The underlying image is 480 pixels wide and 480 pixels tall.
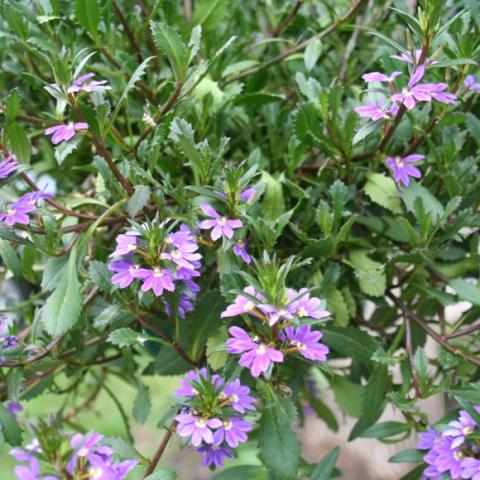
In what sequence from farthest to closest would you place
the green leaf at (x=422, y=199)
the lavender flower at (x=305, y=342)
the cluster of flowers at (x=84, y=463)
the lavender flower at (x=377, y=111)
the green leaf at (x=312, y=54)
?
the green leaf at (x=312, y=54) → the green leaf at (x=422, y=199) → the lavender flower at (x=377, y=111) → the lavender flower at (x=305, y=342) → the cluster of flowers at (x=84, y=463)

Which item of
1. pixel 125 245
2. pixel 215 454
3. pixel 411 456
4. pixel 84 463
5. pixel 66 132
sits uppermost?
pixel 66 132

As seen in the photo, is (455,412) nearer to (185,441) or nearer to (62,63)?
(185,441)

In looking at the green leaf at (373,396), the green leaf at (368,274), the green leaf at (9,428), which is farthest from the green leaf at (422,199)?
the green leaf at (9,428)

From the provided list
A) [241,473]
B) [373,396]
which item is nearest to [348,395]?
[373,396]

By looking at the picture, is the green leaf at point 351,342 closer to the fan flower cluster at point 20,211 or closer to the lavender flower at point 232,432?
the lavender flower at point 232,432

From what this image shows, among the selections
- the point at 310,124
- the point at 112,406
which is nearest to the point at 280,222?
the point at 310,124

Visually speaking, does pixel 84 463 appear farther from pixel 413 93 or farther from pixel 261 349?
pixel 413 93

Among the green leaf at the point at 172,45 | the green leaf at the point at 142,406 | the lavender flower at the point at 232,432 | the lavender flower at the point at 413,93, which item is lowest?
the green leaf at the point at 142,406
